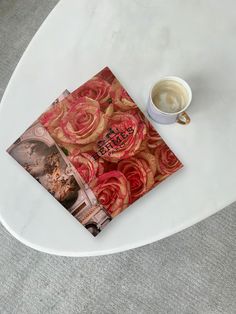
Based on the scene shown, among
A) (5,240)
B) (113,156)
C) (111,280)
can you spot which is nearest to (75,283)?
(111,280)

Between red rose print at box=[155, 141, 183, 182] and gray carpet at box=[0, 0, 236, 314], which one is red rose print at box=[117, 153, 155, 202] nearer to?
red rose print at box=[155, 141, 183, 182]

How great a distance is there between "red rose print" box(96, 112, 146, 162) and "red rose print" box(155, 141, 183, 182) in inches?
1.7

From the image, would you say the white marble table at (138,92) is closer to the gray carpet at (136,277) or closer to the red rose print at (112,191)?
the red rose print at (112,191)

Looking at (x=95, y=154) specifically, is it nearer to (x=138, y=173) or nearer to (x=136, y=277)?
(x=138, y=173)

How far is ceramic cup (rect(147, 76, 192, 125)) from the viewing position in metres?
0.71

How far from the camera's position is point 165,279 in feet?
3.60

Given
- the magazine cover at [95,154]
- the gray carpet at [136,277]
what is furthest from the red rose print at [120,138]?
the gray carpet at [136,277]

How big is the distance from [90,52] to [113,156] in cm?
24

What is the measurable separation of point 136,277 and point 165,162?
533 millimetres

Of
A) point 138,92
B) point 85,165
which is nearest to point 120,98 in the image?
point 138,92

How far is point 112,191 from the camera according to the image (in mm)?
698

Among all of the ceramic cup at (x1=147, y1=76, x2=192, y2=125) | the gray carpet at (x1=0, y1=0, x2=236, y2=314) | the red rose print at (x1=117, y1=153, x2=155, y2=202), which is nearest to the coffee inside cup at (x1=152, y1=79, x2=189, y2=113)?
the ceramic cup at (x1=147, y1=76, x2=192, y2=125)

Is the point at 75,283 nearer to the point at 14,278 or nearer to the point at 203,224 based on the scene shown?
the point at 14,278

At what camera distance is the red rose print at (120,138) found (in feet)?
2.34
